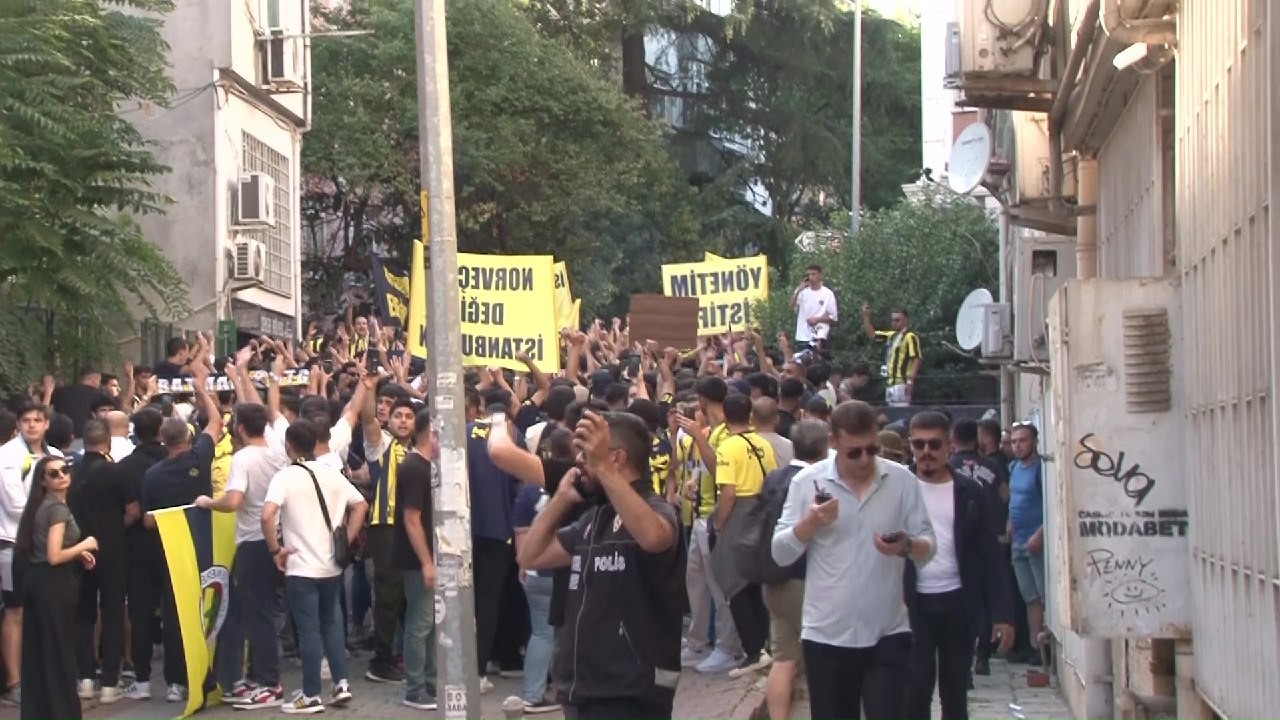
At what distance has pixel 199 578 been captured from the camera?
1235 cm

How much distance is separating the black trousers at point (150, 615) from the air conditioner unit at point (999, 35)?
668 centimetres

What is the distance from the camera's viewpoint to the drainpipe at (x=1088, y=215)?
13.9m

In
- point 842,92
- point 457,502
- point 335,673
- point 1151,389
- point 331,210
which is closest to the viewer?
point 1151,389

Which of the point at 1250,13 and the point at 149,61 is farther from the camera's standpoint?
the point at 149,61

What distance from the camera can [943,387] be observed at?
2344 cm

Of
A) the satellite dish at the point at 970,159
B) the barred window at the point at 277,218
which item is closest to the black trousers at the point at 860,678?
the satellite dish at the point at 970,159

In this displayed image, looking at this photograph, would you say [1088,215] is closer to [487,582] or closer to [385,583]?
[487,582]

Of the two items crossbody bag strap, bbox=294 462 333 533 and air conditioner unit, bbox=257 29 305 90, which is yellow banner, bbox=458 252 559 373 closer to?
crossbody bag strap, bbox=294 462 333 533

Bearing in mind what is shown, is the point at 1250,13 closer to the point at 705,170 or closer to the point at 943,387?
the point at 943,387

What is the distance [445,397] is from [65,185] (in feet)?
28.2

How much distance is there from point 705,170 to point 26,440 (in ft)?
104

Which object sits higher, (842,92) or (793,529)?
(842,92)

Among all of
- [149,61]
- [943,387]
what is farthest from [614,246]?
[149,61]

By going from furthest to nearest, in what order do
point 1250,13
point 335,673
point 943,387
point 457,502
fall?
1. point 943,387
2. point 335,673
3. point 457,502
4. point 1250,13
